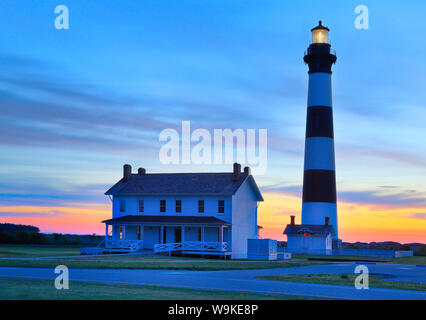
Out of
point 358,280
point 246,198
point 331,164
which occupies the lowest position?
point 358,280

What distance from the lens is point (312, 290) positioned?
17859mm

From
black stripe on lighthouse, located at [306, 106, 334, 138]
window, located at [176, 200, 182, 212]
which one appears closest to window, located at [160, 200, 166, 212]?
window, located at [176, 200, 182, 212]

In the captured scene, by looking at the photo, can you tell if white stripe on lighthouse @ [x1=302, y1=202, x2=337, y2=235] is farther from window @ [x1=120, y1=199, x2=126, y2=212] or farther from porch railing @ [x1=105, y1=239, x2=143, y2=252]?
window @ [x1=120, y1=199, x2=126, y2=212]

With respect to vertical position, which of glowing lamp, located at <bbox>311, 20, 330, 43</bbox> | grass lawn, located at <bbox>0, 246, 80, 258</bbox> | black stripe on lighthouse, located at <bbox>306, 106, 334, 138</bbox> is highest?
glowing lamp, located at <bbox>311, 20, 330, 43</bbox>

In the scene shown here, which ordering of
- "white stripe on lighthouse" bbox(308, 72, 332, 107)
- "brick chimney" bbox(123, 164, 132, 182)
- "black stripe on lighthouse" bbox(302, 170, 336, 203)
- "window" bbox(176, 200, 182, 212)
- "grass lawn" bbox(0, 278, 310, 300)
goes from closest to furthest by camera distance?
1. "grass lawn" bbox(0, 278, 310, 300)
2. "window" bbox(176, 200, 182, 212)
3. "brick chimney" bbox(123, 164, 132, 182)
4. "black stripe on lighthouse" bbox(302, 170, 336, 203)
5. "white stripe on lighthouse" bbox(308, 72, 332, 107)

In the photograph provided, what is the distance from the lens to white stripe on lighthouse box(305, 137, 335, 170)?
5456cm

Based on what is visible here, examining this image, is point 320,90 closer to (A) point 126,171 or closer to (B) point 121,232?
(A) point 126,171

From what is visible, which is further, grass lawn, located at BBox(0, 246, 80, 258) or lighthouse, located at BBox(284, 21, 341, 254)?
lighthouse, located at BBox(284, 21, 341, 254)

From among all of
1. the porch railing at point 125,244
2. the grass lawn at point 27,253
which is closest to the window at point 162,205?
the porch railing at point 125,244

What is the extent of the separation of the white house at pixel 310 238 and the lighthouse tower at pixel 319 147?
542 millimetres

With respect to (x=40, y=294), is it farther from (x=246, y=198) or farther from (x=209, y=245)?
(x=246, y=198)

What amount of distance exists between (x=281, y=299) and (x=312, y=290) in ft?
9.83

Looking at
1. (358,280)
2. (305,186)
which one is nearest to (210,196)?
(305,186)
